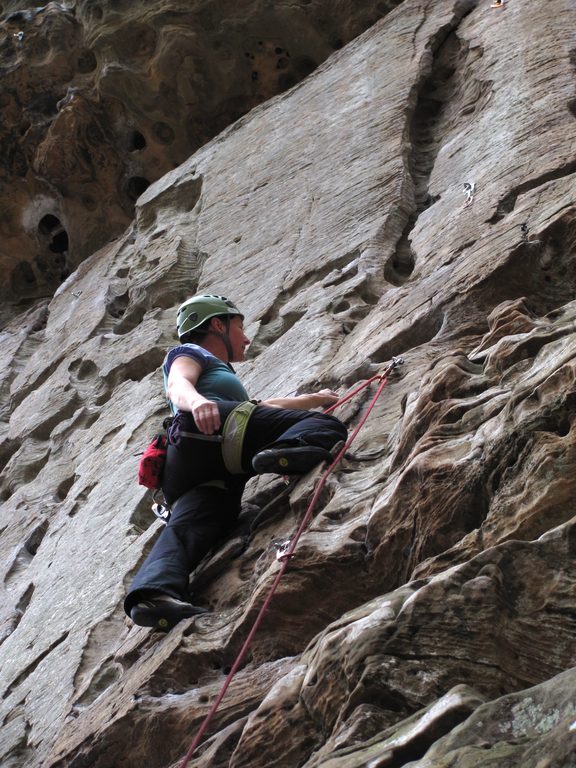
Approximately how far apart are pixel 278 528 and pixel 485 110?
12.1 feet

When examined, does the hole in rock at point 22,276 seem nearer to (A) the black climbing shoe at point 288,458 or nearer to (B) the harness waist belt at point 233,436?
(B) the harness waist belt at point 233,436

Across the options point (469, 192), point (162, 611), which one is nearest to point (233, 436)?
point (162, 611)

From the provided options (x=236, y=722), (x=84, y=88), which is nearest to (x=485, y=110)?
(x=236, y=722)

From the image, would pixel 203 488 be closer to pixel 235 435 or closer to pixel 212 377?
pixel 235 435

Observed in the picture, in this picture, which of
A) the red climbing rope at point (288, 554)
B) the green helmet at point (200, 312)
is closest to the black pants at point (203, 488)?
the red climbing rope at point (288, 554)

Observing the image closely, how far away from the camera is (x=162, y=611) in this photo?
175 inches

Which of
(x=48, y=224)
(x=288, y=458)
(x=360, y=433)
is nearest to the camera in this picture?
(x=288, y=458)

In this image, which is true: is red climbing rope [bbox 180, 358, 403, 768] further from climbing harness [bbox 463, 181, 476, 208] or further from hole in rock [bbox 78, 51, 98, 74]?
hole in rock [bbox 78, 51, 98, 74]

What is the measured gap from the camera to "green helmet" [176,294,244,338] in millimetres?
5645

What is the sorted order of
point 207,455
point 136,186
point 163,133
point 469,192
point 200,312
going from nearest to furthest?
1. point 207,455
2. point 200,312
3. point 469,192
4. point 163,133
5. point 136,186

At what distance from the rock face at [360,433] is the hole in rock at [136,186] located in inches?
68.7

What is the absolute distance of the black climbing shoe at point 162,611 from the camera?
4.43m

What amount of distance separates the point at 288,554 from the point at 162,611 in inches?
30.7

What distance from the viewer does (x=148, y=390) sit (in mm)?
7789
